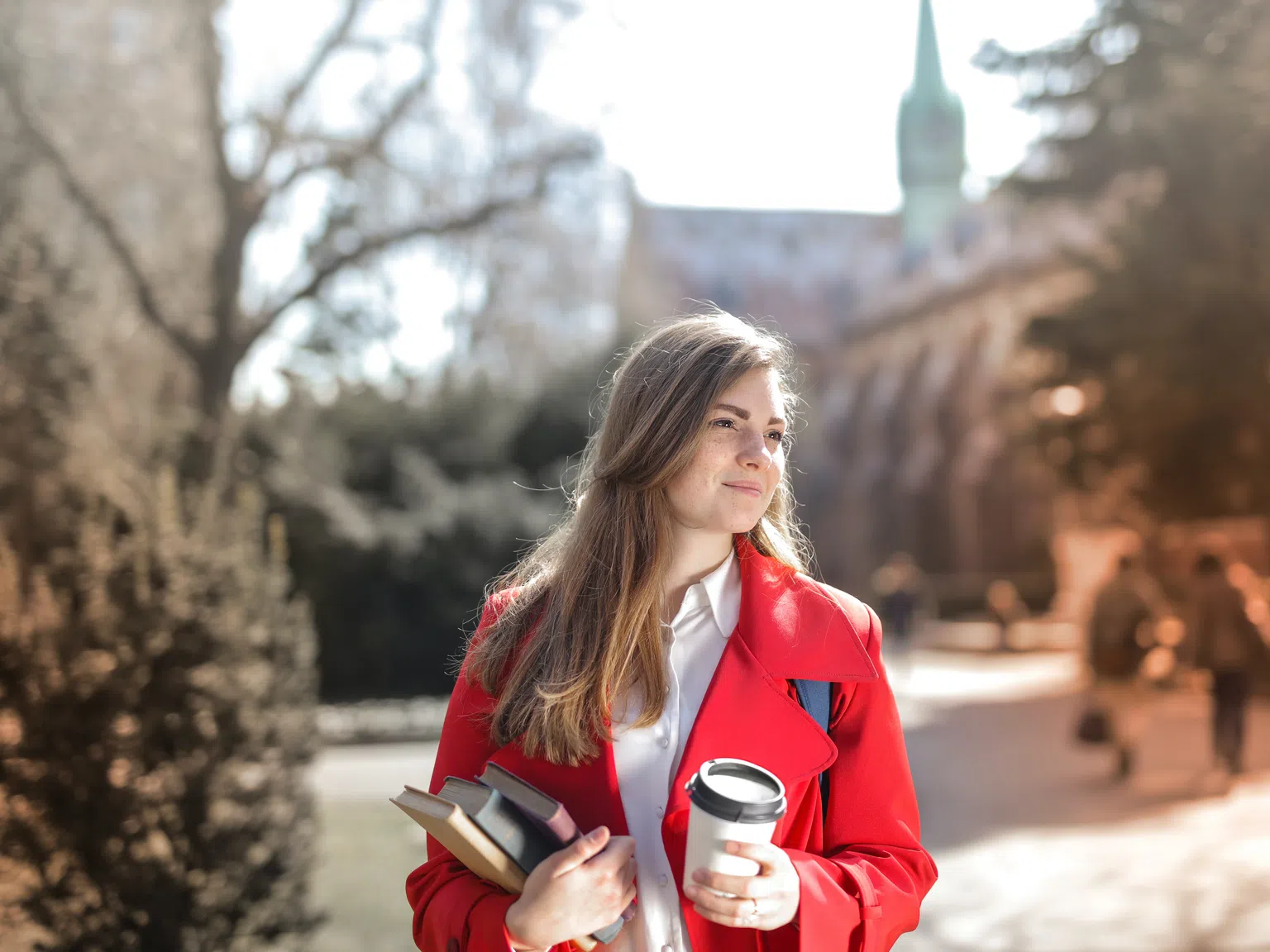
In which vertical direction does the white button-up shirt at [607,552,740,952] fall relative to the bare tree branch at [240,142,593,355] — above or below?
below

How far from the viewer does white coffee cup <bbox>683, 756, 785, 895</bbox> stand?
174 cm

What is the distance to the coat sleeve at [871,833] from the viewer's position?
1.95 meters

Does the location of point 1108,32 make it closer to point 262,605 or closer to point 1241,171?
point 1241,171

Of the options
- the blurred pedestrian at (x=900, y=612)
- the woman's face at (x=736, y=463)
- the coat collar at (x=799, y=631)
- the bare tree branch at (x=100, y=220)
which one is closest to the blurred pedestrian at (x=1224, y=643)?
the bare tree branch at (x=100, y=220)

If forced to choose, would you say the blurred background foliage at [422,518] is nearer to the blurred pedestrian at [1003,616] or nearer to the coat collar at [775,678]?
the blurred pedestrian at [1003,616]

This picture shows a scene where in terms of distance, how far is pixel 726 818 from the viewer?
1741 mm

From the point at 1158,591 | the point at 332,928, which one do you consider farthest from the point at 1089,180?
the point at 332,928

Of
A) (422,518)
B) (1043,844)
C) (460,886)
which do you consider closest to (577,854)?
(460,886)

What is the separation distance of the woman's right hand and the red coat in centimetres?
10

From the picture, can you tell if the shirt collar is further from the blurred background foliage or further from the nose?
the blurred background foliage

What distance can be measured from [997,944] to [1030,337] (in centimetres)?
1206

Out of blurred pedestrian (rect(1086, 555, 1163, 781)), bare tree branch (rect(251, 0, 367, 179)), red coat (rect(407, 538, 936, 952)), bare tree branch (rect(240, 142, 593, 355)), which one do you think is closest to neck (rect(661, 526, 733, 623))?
red coat (rect(407, 538, 936, 952))

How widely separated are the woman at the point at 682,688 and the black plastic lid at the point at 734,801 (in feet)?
0.52

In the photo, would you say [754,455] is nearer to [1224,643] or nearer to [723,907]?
[723,907]
